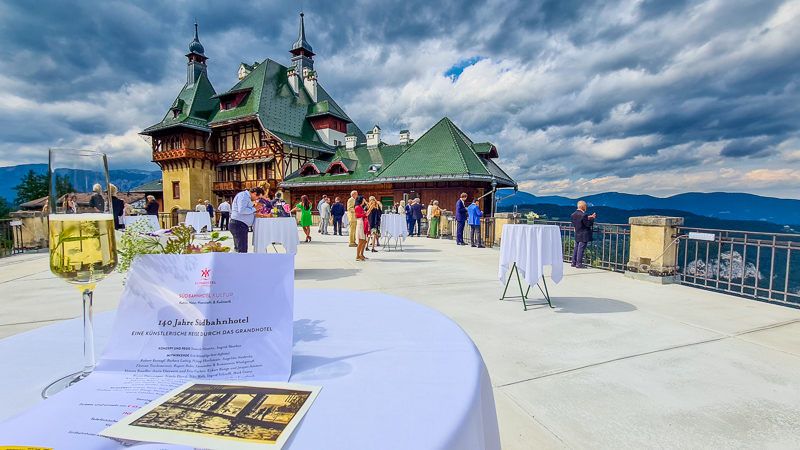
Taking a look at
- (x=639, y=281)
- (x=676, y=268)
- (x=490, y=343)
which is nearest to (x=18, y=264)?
(x=490, y=343)

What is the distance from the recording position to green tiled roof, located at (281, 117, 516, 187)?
72.9ft

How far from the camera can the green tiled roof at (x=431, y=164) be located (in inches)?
875

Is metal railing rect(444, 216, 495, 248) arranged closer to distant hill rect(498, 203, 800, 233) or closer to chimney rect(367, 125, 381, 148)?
distant hill rect(498, 203, 800, 233)

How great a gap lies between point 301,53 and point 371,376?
41.3 m

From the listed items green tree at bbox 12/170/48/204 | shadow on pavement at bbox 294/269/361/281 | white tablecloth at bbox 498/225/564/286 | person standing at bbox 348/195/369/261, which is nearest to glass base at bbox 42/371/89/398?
white tablecloth at bbox 498/225/564/286

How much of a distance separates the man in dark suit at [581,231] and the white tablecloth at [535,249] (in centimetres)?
397

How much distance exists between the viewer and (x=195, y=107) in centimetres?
3309

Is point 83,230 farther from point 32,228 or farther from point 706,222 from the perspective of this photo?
point 706,222

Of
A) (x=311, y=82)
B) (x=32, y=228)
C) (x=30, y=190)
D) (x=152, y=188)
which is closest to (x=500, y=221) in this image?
(x=32, y=228)

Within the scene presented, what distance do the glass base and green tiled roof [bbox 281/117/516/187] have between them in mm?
21207

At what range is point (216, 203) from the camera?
3203 centimetres

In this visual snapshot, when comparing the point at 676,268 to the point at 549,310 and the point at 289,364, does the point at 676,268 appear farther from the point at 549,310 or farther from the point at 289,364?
the point at 289,364

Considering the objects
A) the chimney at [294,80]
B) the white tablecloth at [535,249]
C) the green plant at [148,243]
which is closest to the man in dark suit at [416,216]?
the white tablecloth at [535,249]

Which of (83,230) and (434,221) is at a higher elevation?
(83,230)
